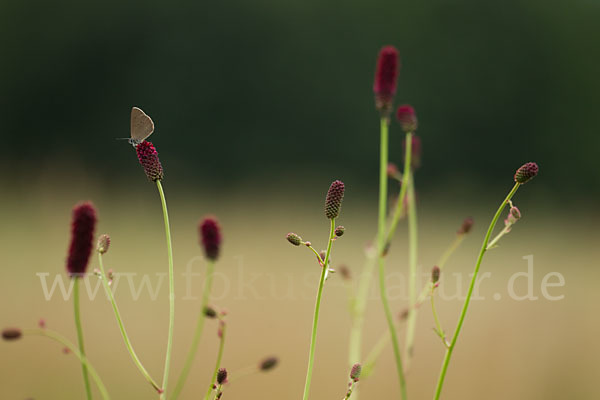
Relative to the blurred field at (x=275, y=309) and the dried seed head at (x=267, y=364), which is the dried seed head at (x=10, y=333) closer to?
the dried seed head at (x=267, y=364)

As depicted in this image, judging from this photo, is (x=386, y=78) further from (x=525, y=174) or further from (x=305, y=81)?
(x=305, y=81)

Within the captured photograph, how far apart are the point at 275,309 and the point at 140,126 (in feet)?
3.62

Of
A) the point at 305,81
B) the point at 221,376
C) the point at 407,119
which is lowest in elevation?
the point at 221,376

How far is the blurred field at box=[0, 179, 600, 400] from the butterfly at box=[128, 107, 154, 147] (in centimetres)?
54

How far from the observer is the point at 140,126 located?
15.8 inches

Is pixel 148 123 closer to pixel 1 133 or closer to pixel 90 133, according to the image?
pixel 90 133

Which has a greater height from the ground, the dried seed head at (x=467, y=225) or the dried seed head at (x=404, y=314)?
the dried seed head at (x=467, y=225)

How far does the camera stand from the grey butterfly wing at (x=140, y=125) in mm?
394

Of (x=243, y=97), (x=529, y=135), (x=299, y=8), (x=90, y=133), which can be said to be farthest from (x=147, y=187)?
(x=529, y=135)

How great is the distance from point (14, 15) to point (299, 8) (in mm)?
2120

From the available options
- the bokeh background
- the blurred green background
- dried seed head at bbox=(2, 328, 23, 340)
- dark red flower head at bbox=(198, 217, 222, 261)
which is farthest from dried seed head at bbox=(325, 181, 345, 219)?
the blurred green background

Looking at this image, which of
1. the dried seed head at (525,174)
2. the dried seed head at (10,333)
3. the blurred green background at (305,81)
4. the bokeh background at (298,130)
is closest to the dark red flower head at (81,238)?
the dried seed head at (10,333)

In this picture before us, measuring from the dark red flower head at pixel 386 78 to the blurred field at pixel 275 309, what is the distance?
18.4 inches

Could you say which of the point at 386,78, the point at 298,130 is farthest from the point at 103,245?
the point at 298,130
